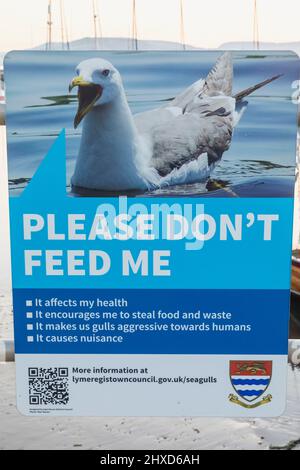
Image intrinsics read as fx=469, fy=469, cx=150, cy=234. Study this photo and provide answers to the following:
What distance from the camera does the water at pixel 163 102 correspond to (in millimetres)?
1175

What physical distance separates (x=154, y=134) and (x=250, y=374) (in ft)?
2.35

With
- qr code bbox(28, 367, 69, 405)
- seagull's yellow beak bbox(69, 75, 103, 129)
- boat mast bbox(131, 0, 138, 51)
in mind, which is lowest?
qr code bbox(28, 367, 69, 405)

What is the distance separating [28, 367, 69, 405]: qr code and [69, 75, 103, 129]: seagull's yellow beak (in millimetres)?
682

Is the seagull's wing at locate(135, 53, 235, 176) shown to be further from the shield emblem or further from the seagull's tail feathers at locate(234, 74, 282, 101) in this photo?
the shield emblem

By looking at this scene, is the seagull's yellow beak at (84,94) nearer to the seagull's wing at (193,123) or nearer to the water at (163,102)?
the water at (163,102)

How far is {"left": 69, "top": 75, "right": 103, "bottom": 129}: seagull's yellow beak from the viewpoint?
1180mm

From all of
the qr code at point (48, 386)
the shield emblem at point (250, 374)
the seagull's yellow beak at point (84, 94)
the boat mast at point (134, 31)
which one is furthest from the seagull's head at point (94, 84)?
the shield emblem at point (250, 374)

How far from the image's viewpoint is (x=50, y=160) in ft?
3.96

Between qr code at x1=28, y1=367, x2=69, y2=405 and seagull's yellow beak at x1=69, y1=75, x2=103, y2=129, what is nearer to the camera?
seagull's yellow beak at x1=69, y1=75, x2=103, y2=129

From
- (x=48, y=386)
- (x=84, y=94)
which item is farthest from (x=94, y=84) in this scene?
(x=48, y=386)

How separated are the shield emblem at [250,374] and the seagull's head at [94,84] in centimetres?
79

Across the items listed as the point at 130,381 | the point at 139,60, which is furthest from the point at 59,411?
the point at 139,60

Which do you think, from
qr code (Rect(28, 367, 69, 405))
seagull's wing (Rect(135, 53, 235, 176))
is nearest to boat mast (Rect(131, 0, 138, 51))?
seagull's wing (Rect(135, 53, 235, 176))

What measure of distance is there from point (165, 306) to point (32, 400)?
477mm
